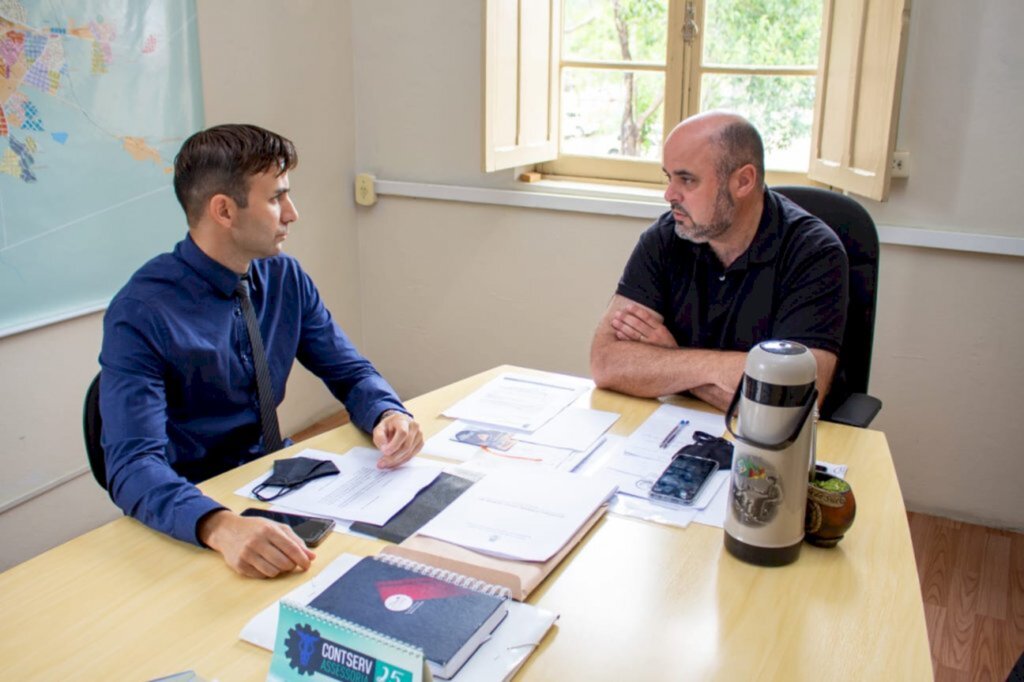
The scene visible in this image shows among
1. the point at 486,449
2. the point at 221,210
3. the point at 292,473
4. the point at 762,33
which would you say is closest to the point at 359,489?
the point at 292,473

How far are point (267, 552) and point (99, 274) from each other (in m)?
1.66

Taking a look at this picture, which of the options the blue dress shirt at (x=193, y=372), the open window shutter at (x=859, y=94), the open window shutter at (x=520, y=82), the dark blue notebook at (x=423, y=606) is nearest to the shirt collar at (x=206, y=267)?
the blue dress shirt at (x=193, y=372)

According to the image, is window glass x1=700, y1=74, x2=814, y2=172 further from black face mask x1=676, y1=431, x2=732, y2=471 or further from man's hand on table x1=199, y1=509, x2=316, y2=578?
man's hand on table x1=199, y1=509, x2=316, y2=578

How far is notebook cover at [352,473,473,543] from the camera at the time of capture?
132cm

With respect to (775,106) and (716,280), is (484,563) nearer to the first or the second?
(716,280)

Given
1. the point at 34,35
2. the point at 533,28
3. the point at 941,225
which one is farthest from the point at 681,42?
the point at 34,35

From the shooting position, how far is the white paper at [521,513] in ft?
4.13

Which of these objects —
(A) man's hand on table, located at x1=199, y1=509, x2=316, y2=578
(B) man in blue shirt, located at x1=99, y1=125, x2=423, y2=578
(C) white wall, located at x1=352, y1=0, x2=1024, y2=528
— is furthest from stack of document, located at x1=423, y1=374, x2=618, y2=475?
(C) white wall, located at x1=352, y1=0, x2=1024, y2=528

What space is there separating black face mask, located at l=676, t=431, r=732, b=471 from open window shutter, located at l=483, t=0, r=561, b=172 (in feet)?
5.26

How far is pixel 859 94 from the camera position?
265 cm

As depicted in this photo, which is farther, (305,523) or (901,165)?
(901,165)

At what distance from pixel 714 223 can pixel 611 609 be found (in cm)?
107

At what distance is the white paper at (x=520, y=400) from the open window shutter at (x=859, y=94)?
1178mm

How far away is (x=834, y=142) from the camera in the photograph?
280cm
